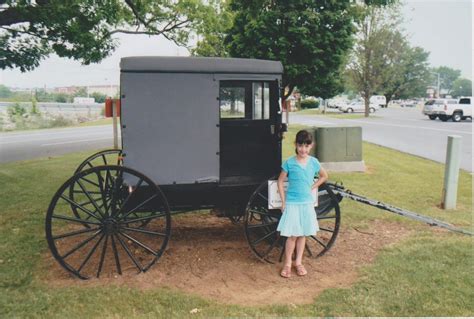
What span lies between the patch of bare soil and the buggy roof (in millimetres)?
2043

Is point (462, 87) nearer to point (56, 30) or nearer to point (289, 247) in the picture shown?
point (56, 30)

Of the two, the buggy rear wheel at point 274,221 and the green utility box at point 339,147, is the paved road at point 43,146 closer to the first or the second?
the green utility box at point 339,147

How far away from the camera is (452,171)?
273 inches

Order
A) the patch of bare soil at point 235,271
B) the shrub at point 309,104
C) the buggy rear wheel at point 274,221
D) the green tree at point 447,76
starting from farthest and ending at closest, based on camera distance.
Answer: the green tree at point 447,76 → the shrub at point 309,104 → the buggy rear wheel at point 274,221 → the patch of bare soil at point 235,271

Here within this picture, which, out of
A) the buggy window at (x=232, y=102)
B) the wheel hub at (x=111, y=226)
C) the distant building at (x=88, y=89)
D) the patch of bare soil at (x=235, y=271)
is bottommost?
the patch of bare soil at (x=235, y=271)

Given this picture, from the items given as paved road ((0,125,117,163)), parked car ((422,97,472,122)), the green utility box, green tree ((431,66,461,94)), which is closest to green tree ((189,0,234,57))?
paved road ((0,125,117,163))

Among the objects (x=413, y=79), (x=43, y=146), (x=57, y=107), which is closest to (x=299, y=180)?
(x=43, y=146)

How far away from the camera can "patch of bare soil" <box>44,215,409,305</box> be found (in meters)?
4.08

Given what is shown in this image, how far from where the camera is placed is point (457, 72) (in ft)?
554

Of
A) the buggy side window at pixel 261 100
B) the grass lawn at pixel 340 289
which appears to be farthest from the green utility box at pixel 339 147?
the buggy side window at pixel 261 100

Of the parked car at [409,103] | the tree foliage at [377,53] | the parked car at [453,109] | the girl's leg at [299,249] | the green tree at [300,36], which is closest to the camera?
the girl's leg at [299,249]

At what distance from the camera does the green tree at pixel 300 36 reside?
1747 cm

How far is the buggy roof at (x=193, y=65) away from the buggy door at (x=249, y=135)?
0.16 metres

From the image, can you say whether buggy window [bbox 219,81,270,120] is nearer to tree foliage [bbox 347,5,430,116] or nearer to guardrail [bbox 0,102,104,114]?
guardrail [bbox 0,102,104,114]
